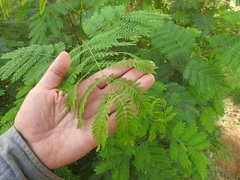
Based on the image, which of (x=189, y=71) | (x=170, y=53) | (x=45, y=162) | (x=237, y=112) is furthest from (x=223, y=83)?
(x=237, y=112)

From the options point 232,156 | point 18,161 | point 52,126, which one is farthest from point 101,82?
point 232,156

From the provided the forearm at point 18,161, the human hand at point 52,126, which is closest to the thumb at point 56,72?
the human hand at point 52,126

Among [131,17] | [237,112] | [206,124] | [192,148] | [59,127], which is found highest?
[131,17]

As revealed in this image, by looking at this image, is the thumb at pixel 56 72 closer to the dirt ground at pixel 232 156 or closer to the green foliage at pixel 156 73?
the green foliage at pixel 156 73

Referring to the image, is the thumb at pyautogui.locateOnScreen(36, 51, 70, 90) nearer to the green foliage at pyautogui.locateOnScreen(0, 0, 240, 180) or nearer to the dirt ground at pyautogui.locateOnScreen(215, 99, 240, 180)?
the green foliage at pyautogui.locateOnScreen(0, 0, 240, 180)

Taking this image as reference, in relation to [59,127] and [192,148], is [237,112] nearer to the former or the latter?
[192,148]

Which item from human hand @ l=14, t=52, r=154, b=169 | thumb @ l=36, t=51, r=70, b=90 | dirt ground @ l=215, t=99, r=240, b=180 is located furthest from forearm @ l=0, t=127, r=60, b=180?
dirt ground @ l=215, t=99, r=240, b=180
